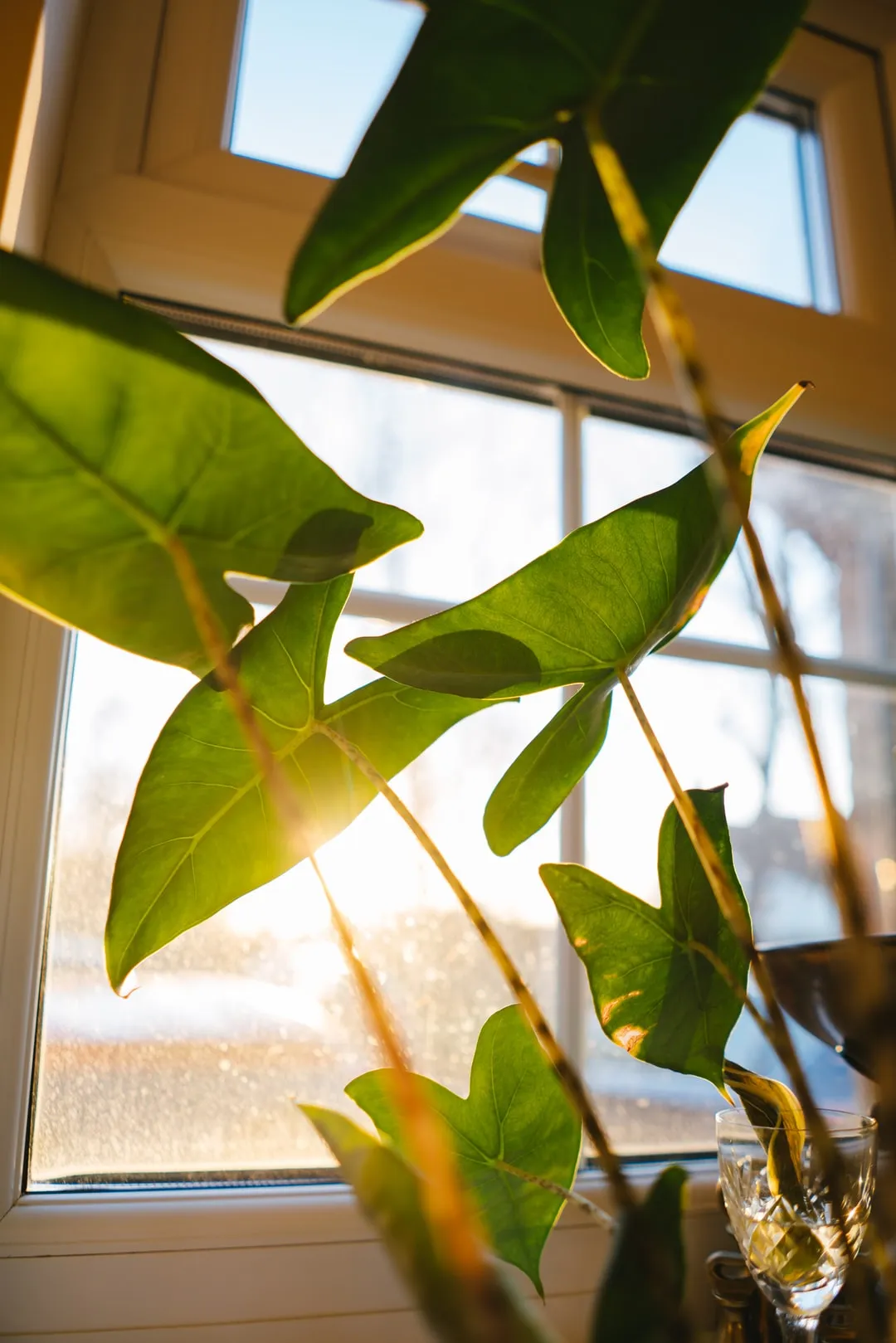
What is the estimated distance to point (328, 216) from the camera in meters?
0.27

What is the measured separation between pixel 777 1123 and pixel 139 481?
1.39ft

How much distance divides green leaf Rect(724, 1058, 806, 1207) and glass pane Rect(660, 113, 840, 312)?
4.85 ft

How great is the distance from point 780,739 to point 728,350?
63cm

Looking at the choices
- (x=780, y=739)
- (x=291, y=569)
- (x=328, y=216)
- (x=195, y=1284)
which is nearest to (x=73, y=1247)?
(x=195, y=1284)

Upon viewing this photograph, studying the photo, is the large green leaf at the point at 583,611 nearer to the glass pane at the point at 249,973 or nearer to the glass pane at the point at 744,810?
the glass pane at the point at 249,973

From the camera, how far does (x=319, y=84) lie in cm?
140

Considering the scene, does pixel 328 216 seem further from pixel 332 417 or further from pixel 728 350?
pixel 728 350

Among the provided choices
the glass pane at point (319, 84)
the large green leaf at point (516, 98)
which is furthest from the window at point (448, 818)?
the large green leaf at point (516, 98)

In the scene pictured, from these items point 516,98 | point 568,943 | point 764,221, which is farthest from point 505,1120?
point 764,221

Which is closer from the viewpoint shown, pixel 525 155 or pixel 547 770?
pixel 547 770

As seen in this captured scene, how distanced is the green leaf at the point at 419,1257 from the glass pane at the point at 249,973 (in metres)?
0.89

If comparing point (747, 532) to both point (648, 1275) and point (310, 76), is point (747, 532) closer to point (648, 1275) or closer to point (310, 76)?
point (648, 1275)

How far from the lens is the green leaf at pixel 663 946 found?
1.47ft

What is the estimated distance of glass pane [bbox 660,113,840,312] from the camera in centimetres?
163
